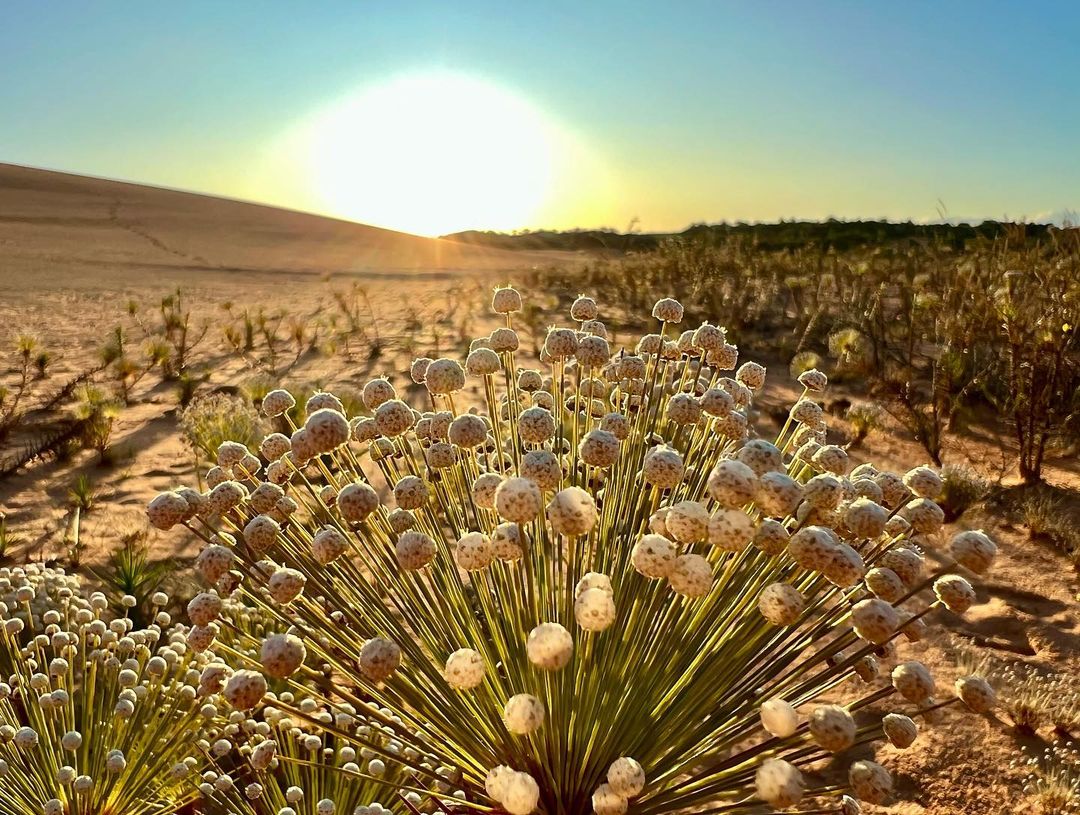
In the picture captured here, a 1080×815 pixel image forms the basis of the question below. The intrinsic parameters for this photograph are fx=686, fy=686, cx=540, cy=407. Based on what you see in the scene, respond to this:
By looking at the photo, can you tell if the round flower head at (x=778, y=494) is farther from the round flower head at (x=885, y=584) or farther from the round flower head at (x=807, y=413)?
the round flower head at (x=807, y=413)

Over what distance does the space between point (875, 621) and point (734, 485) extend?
26cm

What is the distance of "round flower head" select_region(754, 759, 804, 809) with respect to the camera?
765mm

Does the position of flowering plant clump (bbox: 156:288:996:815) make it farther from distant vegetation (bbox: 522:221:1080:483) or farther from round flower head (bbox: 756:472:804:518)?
distant vegetation (bbox: 522:221:1080:483)

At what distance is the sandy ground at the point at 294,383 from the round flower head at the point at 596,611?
171 cm

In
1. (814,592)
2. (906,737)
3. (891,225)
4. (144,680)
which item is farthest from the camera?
(891,225)

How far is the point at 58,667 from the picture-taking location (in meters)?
1.71

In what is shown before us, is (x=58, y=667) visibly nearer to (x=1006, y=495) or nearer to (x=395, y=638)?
(x=395, y=638)

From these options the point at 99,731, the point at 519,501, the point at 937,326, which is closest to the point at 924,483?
the point at 519,501

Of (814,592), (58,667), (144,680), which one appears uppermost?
(814,592)

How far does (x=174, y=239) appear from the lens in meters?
28.5

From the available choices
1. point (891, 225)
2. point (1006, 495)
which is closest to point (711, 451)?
point (1006, 495)

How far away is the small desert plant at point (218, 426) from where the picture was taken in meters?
3.88

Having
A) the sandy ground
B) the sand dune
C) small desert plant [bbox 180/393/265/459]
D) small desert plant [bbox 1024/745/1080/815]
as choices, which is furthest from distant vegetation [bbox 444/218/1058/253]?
small desert plant [bbox 1024/745/1080/815]

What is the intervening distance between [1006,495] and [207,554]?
13.9 feet
